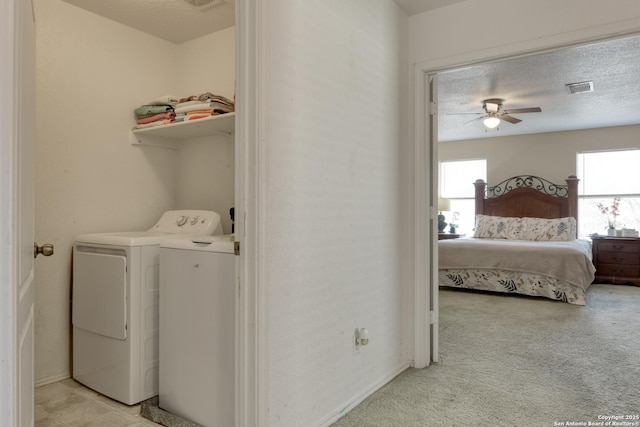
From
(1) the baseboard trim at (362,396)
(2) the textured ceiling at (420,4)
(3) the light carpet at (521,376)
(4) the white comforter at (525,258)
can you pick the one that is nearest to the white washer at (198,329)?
(1) the baseboard trim at (362,396)

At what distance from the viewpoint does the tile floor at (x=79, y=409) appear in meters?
2.09

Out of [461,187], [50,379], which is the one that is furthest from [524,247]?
[50,379]

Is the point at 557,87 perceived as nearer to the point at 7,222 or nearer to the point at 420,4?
the point at 420,4

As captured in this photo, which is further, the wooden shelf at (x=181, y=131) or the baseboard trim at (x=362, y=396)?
the wooden shelf at (x=181, y=131)

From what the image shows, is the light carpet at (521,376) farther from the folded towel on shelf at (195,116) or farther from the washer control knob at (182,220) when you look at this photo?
the folded towel on shelf at (195,116)

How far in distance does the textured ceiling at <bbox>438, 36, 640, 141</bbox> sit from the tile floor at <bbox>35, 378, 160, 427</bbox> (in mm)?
2802

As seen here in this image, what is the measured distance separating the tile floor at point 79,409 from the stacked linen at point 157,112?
1746 mm

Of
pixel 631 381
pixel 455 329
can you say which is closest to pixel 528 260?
pixel 455 329

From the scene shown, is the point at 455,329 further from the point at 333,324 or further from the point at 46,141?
the point at 46,141

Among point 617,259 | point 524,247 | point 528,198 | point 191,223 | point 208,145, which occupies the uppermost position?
point 208,145

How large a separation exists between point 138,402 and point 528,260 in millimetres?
4372

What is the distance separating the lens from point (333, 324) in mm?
2047

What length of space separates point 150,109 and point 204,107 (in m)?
0.53

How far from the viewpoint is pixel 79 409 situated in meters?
2.23
